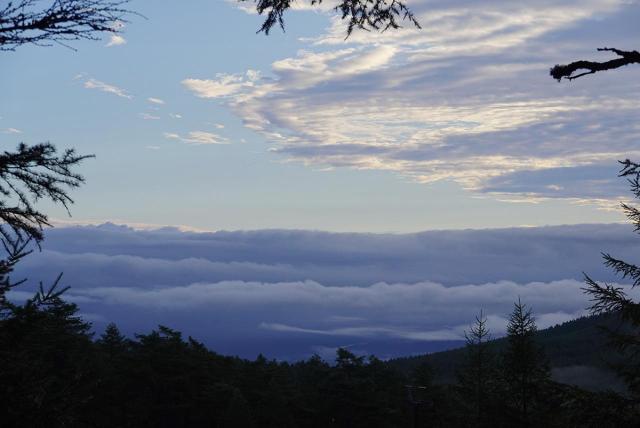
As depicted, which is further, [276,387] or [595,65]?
[276,387]

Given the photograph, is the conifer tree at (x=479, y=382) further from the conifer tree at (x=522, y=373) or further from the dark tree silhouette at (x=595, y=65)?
the dark tree silhouette at (x=595, y=65)

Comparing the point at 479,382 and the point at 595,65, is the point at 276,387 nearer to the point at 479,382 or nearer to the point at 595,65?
the point at 479,382

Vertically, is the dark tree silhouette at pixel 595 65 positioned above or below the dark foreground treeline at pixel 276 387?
above

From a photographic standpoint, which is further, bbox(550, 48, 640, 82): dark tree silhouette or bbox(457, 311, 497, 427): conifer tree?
bbox(457, 311, 497, 427): conifer tree

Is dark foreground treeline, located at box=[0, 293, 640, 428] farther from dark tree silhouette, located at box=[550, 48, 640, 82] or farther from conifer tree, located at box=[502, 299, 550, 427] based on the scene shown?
dark tree silhouette, located at box=[550, 48, 640, 82]

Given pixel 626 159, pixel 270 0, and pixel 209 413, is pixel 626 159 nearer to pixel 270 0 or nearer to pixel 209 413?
pixel 270 0

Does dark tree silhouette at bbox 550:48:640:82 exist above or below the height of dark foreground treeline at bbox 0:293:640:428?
above

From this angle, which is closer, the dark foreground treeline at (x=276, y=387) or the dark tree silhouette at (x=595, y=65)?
the dark tree silhouette at (x=595, y=65)

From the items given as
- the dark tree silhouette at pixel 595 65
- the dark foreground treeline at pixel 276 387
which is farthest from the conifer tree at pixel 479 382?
the dark tree silhouette at pixel 595 65

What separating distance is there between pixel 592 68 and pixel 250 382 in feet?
190

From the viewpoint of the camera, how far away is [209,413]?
56.5 m

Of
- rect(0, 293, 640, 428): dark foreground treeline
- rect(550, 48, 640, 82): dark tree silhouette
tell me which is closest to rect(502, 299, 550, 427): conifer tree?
rect(0, 293, 640, 428): dark foreground treeline

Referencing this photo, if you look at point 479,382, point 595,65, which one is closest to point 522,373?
point 479,382

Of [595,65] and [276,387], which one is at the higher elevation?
[595,65]
